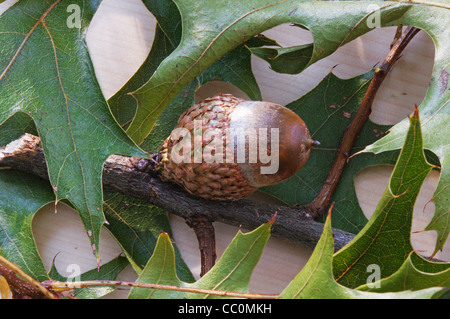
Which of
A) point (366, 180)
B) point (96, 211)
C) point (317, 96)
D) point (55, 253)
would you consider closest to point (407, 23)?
point (317, 96)

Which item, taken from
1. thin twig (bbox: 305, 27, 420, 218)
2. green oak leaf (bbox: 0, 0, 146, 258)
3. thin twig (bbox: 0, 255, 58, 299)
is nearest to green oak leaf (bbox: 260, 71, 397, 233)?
thin twig (bbox: 305, 27, 420, 218)

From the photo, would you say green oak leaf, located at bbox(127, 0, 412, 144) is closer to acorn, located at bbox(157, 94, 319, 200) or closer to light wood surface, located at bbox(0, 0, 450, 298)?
acorn, located at bbox(157, 94, 319, 200)

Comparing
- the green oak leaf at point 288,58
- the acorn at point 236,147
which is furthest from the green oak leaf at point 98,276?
the green oak leaf at point 288,58

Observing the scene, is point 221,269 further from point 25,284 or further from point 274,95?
point 274,95

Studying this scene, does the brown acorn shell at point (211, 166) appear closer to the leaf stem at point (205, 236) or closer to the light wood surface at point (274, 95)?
the leaf stem at point (205, 236)

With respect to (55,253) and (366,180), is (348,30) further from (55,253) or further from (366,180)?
(55,253)

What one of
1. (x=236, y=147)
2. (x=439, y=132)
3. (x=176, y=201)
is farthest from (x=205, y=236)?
(x=439, y=132)
